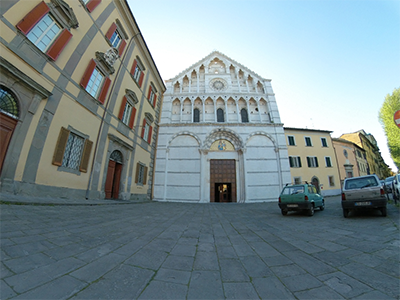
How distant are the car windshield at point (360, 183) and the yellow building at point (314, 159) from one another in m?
14.3

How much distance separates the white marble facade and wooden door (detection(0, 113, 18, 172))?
11968 mm

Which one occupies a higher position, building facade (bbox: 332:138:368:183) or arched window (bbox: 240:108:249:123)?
arched window (bbox: 240:108:249:123)

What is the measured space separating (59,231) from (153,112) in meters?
15.2

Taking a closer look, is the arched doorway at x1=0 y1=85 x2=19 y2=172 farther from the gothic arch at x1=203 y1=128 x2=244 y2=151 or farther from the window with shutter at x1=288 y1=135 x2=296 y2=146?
the window with shutter at x1=288 y1=135 x2=296 y2=146

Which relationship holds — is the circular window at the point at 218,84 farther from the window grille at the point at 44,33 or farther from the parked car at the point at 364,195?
the parked car at the point at 364,195

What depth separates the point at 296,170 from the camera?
2044 cm

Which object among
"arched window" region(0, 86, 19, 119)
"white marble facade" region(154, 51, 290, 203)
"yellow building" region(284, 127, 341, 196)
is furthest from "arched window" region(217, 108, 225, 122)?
"arched window" region(0, 86, 19, 119)

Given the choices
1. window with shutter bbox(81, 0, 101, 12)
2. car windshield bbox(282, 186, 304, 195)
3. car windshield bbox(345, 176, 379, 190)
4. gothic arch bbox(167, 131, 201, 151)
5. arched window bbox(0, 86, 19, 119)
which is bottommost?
car windshield bbox(282, 186, 304, 195)

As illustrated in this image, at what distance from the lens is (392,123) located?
59.0 ft

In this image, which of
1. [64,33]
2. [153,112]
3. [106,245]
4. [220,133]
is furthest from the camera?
[220,133]

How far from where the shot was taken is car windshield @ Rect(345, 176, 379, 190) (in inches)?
247

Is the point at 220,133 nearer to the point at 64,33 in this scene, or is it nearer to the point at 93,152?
the point at 93,152

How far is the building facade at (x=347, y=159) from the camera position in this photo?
75.4ft

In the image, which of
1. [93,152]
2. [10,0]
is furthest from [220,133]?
[10,0]
